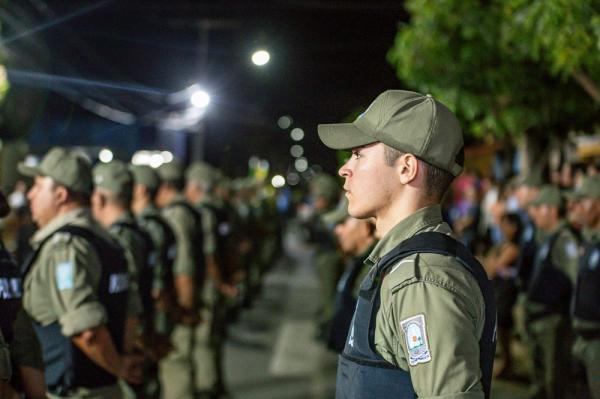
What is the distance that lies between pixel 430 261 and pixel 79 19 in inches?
639

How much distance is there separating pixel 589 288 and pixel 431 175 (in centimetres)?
386

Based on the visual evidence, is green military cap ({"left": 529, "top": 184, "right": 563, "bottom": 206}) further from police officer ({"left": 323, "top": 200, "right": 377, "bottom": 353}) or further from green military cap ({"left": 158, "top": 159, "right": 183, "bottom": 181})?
green military cap ({"left": 158, "top": 159, "right": 183, "bottom": 181})

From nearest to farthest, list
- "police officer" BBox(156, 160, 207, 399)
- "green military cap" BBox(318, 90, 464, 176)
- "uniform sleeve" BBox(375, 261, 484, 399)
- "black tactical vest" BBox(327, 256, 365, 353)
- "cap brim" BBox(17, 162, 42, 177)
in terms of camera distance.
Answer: "uniform sleeve" BBox(375, 261, 484, 399)
"green military cap" BBox(318, 90, 464, 176)
"cap brim" BBox(17, 162, 42, 177)
"black tactical vest" BBox(327, 256, 365, 353)
"police officer" BBox(156, 160, 207, 399)

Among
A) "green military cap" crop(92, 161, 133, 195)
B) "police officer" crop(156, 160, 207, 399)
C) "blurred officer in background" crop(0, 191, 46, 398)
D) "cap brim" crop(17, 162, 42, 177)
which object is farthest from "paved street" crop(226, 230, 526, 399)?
"blurred officer in background" crop(0, 191, 46, 398)

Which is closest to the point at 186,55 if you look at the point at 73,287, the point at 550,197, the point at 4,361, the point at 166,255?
the point at 550,197

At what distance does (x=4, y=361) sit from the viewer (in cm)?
320

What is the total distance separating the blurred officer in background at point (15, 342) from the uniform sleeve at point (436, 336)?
5.67ft

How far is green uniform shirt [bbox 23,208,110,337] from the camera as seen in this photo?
13.8 ft

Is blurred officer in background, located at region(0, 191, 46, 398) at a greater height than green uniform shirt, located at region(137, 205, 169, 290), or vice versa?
green uniform shirt, located at region(137, 205, 169, 290)

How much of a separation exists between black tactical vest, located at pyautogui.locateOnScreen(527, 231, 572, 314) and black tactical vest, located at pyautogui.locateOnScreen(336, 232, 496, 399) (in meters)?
5.30

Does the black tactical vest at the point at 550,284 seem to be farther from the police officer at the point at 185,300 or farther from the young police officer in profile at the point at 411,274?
the young police officer in profile at the point at 411,274

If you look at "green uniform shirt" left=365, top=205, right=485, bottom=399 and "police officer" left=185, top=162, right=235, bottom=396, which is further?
"police officer" left=185, top=162, right=235, bottom=396

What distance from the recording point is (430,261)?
2.28 meters

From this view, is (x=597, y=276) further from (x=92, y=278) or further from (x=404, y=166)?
(x=404, y=166)
